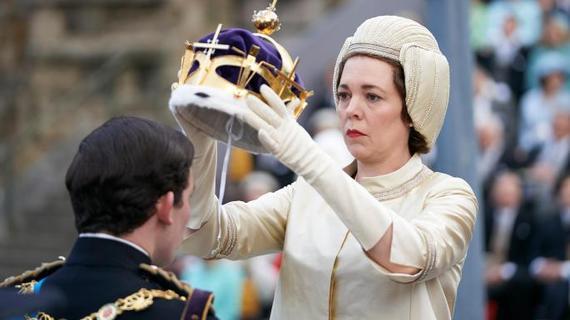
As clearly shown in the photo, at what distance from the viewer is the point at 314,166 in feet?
12.0

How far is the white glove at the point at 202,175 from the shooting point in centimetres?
394

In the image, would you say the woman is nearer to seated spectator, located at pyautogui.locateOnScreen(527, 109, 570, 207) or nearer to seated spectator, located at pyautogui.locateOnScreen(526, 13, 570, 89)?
seated spectator, located at pyautogui.locateOnScreen(527, 109, 570, 207)

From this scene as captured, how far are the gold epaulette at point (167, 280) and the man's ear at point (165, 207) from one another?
0.41 feet

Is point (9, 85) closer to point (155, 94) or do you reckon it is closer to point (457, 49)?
point (155, 94)

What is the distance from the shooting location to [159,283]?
3.38 m

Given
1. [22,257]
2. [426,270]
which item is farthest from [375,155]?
[22,257]

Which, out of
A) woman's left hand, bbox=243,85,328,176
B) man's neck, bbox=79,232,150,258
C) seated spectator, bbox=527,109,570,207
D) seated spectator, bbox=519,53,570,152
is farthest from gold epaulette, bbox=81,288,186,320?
seated spectator, bbox=519,53,570,152

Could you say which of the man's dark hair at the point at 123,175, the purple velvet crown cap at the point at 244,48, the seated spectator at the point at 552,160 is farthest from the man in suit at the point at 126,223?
the seated spectator at the point at 552,160

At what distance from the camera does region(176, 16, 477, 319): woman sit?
386 centimetres

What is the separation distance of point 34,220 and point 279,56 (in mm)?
9756

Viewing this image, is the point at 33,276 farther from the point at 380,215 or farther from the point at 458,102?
the point at 458,102

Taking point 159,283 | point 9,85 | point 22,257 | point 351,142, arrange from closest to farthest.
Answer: point 159,283 → point 351,142 → point 22,257 → point 9,85

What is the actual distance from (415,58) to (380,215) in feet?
1.73

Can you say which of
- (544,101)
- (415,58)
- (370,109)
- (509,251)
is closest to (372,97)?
(370,109)
